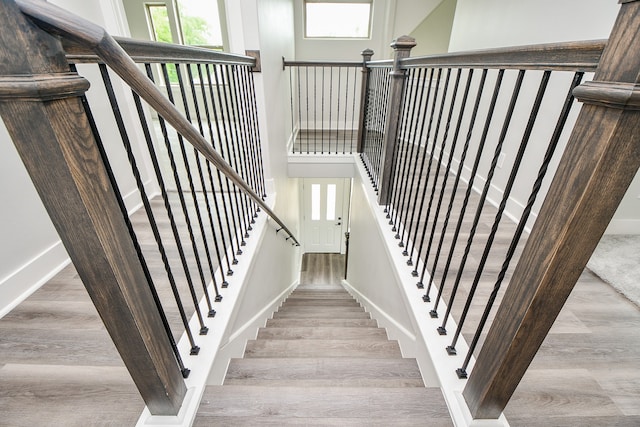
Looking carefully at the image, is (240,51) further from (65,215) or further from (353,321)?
(353,321)

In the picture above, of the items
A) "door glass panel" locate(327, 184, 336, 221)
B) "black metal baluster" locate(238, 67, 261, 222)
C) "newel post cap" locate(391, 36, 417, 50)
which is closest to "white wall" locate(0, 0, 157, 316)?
"black metal baluster" locate(238, 67, 261, 222)

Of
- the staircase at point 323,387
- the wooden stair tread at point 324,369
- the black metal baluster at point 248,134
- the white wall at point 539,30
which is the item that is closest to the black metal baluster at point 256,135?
the black metal baluster at point 248,134

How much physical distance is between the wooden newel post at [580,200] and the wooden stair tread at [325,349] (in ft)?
3.24

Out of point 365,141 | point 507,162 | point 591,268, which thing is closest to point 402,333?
point 591,268

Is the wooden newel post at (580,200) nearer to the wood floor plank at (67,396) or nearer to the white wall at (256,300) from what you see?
the white wall at (256,300)

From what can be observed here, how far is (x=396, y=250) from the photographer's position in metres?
1.84

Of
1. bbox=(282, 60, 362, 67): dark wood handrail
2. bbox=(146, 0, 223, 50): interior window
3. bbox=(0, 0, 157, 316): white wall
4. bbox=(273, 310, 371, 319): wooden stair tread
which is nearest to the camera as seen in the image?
bbox=(0, 0, 157, 316): white wall

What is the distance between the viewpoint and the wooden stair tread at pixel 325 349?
5.63ft

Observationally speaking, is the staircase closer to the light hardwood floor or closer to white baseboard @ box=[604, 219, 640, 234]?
the light hardwood floor

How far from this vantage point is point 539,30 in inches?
86.9

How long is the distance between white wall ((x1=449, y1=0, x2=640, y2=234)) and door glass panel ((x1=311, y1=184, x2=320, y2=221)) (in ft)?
13.4

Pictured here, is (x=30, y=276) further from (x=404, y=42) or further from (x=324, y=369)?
(x=404, y=42)

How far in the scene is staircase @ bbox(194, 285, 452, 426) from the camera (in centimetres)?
101

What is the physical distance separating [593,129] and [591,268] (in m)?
2.04
